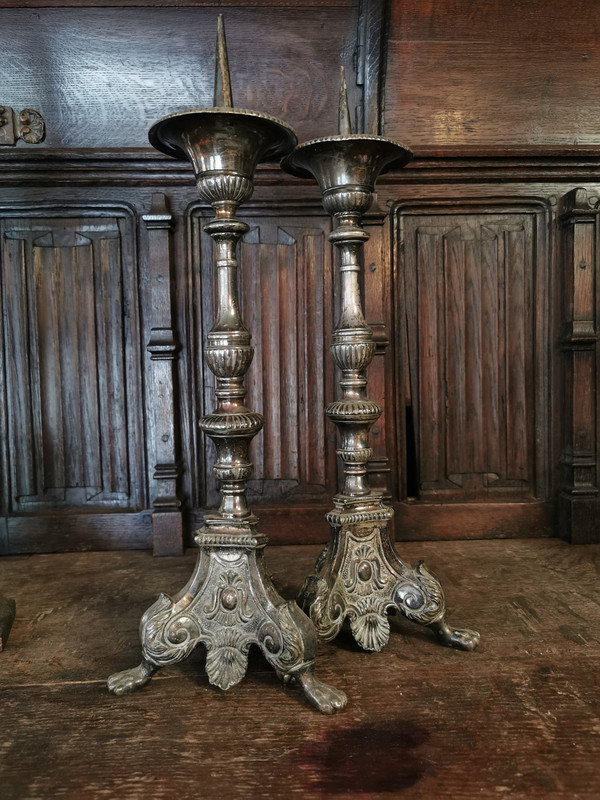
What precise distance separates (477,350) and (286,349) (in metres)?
0.96

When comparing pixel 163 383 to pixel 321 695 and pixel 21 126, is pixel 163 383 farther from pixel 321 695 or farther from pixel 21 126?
pixel 321 695

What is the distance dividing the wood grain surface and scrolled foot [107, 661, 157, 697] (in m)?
0.04

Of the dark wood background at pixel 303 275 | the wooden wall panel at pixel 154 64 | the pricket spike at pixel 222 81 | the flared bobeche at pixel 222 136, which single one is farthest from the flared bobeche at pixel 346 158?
the wooden wall panel at pixel 154 64

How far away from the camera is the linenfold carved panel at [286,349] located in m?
2.99

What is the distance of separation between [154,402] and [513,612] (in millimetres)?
1817

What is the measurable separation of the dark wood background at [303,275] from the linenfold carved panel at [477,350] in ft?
0.04

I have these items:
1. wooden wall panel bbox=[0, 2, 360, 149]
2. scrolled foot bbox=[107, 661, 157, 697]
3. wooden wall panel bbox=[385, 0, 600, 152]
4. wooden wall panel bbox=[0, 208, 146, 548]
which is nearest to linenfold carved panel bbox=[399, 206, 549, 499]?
wooden wall panel bbox=[385, 0, 600, 152]

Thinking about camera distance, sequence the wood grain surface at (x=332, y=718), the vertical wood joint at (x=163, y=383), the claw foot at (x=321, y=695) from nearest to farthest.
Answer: the wood grain surface at (x=332, y=718) → the claw foot at (x=321, y=695) → the vertical wood joint at (x=163, y=383)

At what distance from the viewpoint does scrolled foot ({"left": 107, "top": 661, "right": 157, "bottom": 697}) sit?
164cm

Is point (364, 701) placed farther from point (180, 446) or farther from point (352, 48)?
point (352, 48)

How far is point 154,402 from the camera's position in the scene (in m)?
2.93

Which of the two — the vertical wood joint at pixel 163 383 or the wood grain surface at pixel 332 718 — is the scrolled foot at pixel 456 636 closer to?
the wood grain surface at pixel 332 718

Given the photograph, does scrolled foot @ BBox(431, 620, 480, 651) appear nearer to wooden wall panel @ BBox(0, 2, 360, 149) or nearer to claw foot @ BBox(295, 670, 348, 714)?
claw foot @ BBox(295, 670, 348, 714)

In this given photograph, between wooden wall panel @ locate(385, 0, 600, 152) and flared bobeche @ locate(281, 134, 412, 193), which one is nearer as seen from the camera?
flared bobeche @ locate(281, 134, 412, 193)
